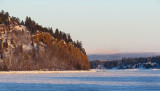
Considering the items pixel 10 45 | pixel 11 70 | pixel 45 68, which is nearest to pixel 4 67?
pixel 11 70

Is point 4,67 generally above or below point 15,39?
below

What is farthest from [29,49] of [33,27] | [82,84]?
[82,84]

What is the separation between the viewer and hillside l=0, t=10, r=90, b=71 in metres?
123

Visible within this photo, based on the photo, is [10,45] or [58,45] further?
[58,45]

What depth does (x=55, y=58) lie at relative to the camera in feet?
482

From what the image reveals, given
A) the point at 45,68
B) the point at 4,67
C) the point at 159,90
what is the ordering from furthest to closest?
the point at 45,68
the point at 4,67
the point at 159,90

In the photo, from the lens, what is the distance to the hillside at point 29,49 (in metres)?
123

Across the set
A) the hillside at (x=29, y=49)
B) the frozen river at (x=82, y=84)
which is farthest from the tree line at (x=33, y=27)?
the frozen river at (x=82, y=84)

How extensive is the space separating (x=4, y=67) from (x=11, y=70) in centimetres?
240

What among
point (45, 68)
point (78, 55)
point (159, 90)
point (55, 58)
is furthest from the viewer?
point (78, 55)

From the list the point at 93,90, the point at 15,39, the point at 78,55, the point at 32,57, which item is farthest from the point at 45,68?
the point at 93,90

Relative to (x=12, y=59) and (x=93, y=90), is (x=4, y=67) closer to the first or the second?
(x=12, y=59)

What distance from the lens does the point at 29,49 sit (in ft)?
428

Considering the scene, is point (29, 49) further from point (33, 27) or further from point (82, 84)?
point (82, 84)
